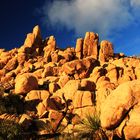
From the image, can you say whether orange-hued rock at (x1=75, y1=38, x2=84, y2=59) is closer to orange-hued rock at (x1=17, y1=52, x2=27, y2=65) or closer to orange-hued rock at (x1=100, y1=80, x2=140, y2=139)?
orange-hued rock at (x1=17, y1=52, x2=27, y2=65)

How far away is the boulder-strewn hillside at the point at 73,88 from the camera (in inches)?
891

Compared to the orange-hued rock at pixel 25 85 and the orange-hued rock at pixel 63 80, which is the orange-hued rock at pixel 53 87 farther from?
the orange-hued rock at pixel 25 85

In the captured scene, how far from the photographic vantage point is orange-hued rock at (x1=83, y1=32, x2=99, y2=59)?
1900 inches

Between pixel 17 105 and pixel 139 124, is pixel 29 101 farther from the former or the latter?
pixel 139 124

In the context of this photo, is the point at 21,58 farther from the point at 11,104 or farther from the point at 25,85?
the point at 11,104

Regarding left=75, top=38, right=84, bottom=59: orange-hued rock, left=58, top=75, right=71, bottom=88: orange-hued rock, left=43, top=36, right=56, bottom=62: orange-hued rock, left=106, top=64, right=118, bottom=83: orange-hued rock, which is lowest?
left=58, top=75, right=71, bottom=88: orange-hued rock

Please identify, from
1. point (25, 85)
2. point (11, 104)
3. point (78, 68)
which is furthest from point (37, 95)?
point (78, 68)

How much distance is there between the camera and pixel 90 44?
4875cm

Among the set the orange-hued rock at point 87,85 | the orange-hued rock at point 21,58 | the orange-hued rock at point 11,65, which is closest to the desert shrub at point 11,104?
the orange-hued rock at point 87,85

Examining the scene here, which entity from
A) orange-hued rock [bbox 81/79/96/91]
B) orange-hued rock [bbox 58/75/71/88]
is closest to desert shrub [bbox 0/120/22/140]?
orange-hued rock [bbox 81/79/96/91]

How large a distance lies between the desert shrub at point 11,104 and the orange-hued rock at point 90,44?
18535mm

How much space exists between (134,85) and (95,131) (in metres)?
4.35

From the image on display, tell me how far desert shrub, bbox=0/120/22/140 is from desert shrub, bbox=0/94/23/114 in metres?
4.53

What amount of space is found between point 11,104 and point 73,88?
6.38 metres
